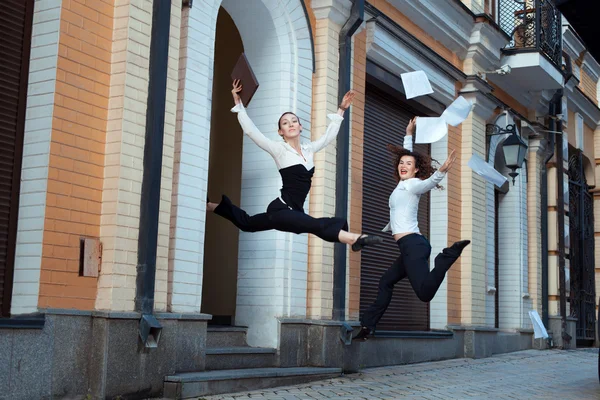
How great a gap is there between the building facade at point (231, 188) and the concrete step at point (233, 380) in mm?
39

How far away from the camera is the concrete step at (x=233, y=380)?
843 centimetres

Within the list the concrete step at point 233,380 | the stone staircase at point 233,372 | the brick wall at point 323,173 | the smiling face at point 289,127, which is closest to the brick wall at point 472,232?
the brick wall at point 323,173

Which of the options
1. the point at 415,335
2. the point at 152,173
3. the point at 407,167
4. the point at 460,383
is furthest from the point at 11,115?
the point at 415,335

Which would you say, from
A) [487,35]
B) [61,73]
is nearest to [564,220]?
[487,35]

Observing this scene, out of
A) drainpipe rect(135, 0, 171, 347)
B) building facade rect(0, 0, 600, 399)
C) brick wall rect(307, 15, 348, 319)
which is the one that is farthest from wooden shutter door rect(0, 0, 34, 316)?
brick wall rect(307, 15, 348, 319)

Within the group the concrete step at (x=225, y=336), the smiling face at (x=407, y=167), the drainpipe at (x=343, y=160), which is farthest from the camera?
the drainpipe at (x=343, y=160)

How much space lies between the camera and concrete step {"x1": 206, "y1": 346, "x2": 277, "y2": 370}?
31.9ft

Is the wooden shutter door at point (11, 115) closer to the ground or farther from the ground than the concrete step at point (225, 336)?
farther from the ground

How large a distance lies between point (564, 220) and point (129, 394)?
15.2 m

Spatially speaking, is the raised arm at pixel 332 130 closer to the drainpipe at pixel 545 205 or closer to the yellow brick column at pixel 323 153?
the yellow brick column at pixel 323 153

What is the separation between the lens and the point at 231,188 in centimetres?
1226

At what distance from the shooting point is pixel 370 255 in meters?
13.6

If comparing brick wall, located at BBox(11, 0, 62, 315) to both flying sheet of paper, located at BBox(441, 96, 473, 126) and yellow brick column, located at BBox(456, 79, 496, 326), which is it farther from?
yellow brick column, located at BBox(456, 79, 496, 326)

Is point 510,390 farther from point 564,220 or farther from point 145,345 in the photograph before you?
point 564,220
